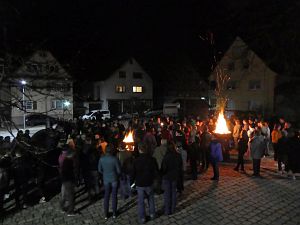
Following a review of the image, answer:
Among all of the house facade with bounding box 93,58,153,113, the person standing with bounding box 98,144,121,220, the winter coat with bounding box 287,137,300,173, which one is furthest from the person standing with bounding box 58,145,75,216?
the house facade with bounding box 93,58,153,113

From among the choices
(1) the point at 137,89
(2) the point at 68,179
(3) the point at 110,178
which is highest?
(1) the point at 137,89

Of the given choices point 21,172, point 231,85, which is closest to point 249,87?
point 231,85

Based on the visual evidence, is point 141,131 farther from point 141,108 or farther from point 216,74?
point 141,108

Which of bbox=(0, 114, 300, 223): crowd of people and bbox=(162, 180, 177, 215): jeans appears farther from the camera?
bbox=(162, 180, 177, 215): jeans

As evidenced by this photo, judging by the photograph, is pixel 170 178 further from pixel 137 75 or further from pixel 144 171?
pixel 137 75

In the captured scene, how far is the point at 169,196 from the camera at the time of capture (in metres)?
7.76

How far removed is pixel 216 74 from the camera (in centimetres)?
4178

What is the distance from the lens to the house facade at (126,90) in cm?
4659

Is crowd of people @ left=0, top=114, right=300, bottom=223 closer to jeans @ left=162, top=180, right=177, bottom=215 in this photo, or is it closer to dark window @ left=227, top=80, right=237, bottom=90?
jeans @ left=162, top=180, right=177, bottom=215

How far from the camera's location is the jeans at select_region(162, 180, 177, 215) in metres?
7.73

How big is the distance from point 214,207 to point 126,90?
40.4m

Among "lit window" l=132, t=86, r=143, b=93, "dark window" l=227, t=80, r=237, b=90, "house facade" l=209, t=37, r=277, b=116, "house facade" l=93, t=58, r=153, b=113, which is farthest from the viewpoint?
"lit window" l=132, t=86, r=143, b=93

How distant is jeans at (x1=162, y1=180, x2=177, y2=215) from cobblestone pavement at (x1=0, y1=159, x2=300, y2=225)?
22cm

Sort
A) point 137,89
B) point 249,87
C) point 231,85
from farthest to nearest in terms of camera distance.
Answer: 1. point 137,89
2. point 231,85
3. point 249,87
